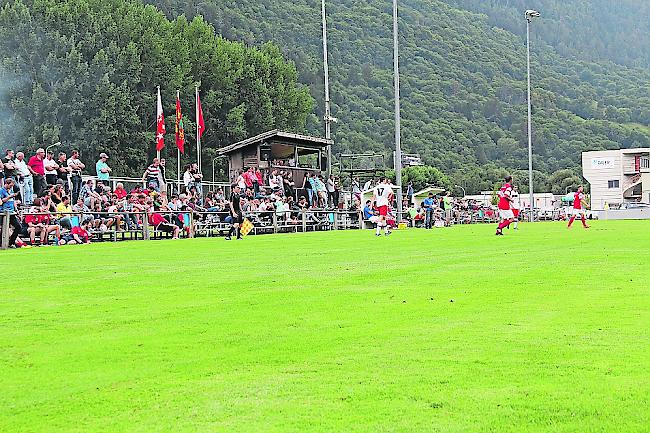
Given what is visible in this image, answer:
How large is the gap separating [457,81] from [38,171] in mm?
121652

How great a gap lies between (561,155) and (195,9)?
242ft

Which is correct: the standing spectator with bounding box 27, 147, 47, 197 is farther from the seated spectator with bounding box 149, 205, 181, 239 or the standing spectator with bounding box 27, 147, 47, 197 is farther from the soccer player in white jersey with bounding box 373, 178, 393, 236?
the soccer player in white jersey with bounding box 373, 178, 393, 236

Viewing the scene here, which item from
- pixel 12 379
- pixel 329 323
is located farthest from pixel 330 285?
pixel 12 379

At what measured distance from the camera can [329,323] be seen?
873cm

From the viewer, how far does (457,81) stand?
482 feet

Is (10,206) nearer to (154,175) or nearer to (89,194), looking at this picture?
(89,194)

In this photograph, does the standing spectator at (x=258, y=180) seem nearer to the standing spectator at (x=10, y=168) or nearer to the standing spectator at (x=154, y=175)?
the standing spectator at (x=154, y=175)

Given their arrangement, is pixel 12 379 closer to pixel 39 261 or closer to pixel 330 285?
pixel 330 285

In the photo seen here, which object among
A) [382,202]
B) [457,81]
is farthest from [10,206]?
[457,81]

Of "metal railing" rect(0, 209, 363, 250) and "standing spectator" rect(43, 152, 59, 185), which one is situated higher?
"standing spectator" rect(43, 152, 59, 185)

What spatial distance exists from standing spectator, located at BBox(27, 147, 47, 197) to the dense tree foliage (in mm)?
33176

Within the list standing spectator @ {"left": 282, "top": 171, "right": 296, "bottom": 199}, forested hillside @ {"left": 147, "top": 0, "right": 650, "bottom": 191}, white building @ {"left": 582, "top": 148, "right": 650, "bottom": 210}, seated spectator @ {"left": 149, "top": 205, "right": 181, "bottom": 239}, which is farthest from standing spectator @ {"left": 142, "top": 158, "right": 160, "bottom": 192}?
white building @ {"left": 582, "top": 148, "right": 650, "bottom": 210}

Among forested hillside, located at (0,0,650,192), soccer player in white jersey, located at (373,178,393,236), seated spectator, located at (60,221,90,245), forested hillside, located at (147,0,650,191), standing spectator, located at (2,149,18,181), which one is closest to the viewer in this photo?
standing spectator, located at (2,149,18,181)

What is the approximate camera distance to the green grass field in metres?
5.23
